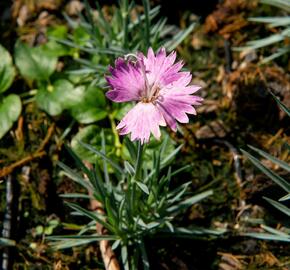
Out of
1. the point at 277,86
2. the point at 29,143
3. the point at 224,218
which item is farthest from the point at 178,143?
the point at 29,143

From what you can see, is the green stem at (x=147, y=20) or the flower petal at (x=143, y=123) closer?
the flower petal at (x=143, y=123)

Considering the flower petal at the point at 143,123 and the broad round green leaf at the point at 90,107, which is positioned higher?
the flower petal at the point at 143,123

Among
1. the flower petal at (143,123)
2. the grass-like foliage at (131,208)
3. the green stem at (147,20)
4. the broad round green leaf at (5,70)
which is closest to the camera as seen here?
the flower petal at (143,123)

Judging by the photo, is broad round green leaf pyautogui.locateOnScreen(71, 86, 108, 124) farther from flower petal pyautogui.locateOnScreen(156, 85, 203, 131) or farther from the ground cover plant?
flower petal pyautogui.locateOnScreen(156, 85, 203, 131)

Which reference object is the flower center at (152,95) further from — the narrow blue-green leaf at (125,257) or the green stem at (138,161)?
the narrow blue-green leaf at (125,257)

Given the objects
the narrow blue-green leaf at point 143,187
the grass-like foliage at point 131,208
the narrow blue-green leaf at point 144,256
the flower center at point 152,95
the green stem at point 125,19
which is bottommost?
the narrow blue-green leaf at point 144,256

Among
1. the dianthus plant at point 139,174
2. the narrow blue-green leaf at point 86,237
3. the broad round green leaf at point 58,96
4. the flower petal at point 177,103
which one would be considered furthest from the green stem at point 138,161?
the broad round green leaf at point 58,96
